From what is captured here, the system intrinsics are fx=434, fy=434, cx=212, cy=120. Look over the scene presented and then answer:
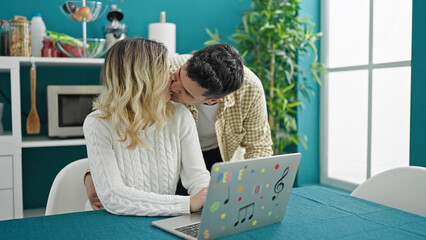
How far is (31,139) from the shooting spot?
2.75 m

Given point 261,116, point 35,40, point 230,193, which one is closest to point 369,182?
point 261,116

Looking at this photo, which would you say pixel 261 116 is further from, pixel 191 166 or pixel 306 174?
pixel 306 174

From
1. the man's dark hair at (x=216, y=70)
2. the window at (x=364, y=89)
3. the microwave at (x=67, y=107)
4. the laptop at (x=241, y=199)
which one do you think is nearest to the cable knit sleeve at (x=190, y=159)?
the man's dark hair at (x=216, y=70)

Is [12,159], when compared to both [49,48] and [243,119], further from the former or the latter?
[243,119]

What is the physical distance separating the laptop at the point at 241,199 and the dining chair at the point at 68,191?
586mm

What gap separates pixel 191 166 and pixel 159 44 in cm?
41

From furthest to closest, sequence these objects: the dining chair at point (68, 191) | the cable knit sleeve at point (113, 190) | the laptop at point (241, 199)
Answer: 1. the dining chair at point (68, 191)
2. the cable knit sleeve at point (113, 190)
3. the laptop at point (241, 199)

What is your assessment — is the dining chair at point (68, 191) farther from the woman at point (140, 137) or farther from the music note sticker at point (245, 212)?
the music note sticker at point (245, 212)

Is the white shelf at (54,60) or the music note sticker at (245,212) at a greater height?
the white shelf at (54,60)

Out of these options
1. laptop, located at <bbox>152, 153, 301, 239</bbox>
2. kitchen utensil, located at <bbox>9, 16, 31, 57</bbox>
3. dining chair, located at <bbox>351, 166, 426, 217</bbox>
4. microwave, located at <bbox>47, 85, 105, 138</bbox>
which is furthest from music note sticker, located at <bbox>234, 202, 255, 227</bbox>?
kitchen utensil, located at <bbox>9, 16, 31, 57</bbox>

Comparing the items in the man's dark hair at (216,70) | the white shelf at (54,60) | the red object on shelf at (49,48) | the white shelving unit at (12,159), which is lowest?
the white shelving unit at (12,159)

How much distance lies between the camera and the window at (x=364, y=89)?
2861 millimetres

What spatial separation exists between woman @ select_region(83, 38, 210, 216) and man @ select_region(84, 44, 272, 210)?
0.26 feet

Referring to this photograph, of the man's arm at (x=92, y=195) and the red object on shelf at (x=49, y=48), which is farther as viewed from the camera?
the red object on shelf at (x=49, y=48)
